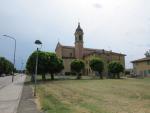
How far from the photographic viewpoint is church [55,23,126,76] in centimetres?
10312

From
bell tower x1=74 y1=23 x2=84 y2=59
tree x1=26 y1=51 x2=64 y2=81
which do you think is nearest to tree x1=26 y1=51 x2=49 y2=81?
tree x1=26 y1=51 x2=64 y2=81

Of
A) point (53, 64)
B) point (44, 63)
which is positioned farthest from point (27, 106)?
point (53, 64)

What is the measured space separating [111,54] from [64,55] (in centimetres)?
1835

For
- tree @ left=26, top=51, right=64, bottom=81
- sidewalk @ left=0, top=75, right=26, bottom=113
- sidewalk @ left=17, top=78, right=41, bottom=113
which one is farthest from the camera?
tree @ left=26, top=51, right=64, bottom=81

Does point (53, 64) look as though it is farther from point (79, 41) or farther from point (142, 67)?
point (79, 41)

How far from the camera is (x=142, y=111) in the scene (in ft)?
49.5

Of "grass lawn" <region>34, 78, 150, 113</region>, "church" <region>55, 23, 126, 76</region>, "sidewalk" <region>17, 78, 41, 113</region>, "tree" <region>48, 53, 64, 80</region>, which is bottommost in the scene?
"sidewalk" <region>17, 78, 41, 113</region>

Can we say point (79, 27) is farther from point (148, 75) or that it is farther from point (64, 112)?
point (64, 112)

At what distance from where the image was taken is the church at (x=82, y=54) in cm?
10312

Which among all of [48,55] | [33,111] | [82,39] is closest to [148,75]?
[48,55]

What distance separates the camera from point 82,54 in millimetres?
112188

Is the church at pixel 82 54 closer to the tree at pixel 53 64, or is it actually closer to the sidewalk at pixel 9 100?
the tree at pixel 53 64

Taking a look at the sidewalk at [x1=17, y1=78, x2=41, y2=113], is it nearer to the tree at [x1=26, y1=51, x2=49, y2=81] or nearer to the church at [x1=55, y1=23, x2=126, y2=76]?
the tree at [x1=26, y1=51, x2=49, y2=81]

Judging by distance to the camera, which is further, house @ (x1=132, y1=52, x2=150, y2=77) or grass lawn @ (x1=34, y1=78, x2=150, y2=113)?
house @ (x1=132, y1=52, x2=150, y2=77)
